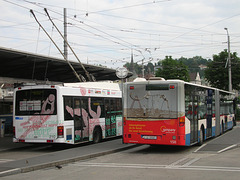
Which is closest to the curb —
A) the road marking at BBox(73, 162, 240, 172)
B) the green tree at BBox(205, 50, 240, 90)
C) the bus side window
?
the road marking at BBox(73, 162, 240, 172)

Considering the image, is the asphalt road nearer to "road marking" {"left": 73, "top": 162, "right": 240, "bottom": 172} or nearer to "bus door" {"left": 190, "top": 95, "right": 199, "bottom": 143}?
"road marking" {"left": 73, "top": 162, "right": 240, "bottom": 172}

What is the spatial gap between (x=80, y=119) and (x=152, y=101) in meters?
3.65

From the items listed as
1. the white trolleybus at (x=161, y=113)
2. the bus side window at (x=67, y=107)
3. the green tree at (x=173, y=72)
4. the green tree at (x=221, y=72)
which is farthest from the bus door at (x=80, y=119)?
the green tree at (x=173, y=72)

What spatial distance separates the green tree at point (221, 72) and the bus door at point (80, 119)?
40.6m

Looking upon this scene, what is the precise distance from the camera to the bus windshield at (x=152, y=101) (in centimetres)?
1311

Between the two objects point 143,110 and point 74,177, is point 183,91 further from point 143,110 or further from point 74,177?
point 74,177

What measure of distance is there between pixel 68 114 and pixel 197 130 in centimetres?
517

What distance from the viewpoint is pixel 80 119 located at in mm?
15633

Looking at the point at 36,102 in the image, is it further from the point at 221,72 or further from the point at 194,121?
the point at 221,72

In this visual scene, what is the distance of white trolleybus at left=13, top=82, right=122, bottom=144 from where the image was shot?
566 inches

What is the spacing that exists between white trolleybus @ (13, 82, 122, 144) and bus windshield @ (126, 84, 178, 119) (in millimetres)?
2571

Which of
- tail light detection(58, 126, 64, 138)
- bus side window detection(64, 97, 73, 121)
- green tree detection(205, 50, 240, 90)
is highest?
green tree detection(205, 50, 240, 90)

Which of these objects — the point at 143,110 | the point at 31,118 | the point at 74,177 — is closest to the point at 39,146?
the point at 31,118

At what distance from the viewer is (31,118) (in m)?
14.8
